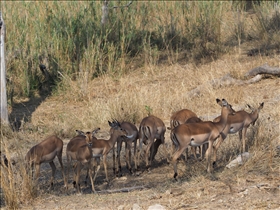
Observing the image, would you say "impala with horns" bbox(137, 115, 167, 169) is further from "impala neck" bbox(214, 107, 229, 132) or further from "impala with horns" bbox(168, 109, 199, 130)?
"impala neck" bbox(214, 107, 229, 132)

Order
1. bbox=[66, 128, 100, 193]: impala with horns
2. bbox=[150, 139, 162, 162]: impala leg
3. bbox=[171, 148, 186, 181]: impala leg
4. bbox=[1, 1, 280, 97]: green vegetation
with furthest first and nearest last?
bbox=[1, 1, 280, 97]: green vegetation < bbox=[150, 139, 162, 162]: impala leg < bbox=[66, 128, 100, 193]: impala with horns < bbox=[171, 148, 186, 181]: impala leg

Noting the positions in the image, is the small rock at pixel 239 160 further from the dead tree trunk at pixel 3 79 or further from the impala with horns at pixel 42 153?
the dead tree trunk at pixel 3 79

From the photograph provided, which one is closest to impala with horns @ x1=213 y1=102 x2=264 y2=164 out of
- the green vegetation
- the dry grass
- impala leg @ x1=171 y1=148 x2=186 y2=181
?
the dry grass

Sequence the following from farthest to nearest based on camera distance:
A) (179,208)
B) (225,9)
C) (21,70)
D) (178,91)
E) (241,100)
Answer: (225,9)
(21,70)
(178,91)
(241,100)
(179,208)

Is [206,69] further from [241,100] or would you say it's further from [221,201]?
[221,201]

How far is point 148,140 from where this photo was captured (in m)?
8.87

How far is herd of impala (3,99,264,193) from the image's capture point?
25.5ft

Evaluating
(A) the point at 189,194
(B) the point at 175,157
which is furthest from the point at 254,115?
(A) the point at 189,194

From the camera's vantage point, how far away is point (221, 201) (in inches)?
257

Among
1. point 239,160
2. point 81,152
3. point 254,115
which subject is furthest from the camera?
point 254,115

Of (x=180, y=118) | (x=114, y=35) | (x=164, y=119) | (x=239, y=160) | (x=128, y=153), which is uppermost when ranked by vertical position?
(x=114, y=35)

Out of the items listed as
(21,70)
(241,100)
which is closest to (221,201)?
(241,100)

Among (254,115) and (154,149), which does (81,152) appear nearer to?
(154,149)

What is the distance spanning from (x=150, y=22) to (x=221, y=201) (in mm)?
11210
